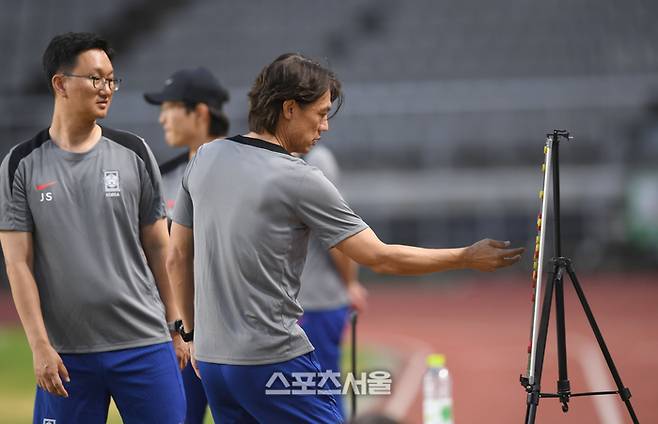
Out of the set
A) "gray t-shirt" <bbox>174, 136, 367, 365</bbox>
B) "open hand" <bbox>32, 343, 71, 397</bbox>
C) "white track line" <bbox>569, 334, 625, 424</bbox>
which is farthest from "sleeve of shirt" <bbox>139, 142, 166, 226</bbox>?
"white track line" <bbox>569, 334, 625, 424</bbox>

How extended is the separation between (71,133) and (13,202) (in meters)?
0.37

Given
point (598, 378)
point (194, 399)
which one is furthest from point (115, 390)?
point (598, 378)

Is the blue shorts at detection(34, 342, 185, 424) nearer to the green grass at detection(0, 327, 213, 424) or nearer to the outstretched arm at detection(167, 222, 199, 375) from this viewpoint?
the outstretched arm at detection(167, 222, 199, 375)

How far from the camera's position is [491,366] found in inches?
577

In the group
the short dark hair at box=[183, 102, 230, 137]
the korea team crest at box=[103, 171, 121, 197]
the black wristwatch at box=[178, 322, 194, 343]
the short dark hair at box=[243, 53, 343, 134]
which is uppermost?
the short dark hair at box=[183, 102, 230, 137]

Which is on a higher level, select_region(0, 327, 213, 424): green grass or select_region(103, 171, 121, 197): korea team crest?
select_region(103, 171, 121, 197): korea team crest

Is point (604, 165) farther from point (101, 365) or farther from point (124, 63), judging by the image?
point (101, 365)

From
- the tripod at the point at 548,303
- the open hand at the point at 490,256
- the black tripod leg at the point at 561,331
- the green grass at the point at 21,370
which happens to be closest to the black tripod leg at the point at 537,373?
the tripod at the point at 548,303

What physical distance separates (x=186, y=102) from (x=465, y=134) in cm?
2709

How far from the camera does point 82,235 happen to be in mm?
4223

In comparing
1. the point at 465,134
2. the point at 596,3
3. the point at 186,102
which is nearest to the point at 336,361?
the point at 186,102

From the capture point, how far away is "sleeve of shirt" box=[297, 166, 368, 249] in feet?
11.3

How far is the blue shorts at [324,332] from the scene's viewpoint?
20.1 ft

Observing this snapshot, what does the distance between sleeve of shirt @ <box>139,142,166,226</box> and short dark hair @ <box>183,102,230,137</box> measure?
100 centimetres
